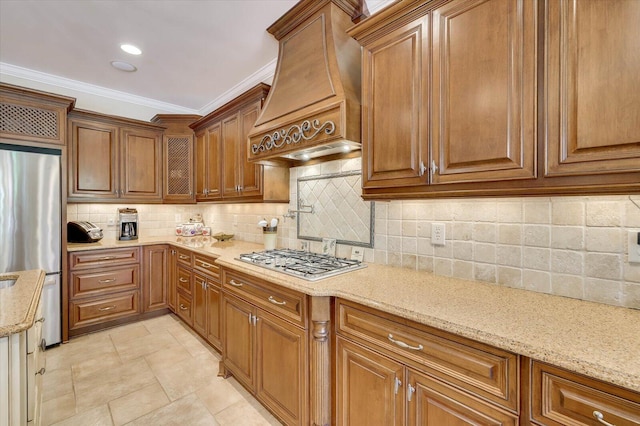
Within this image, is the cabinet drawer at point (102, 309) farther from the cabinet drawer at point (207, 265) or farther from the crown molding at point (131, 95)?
the crown molding at point (131, 95)

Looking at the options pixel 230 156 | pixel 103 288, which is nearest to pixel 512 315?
pixel 230 156

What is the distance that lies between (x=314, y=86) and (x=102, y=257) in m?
2.92

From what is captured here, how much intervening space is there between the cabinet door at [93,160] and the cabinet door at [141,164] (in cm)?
9

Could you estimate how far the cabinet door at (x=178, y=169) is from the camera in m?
3.71

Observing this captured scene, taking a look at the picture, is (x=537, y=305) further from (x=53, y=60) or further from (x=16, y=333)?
(x=53, y=60)

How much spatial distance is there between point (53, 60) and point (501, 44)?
3.80 m

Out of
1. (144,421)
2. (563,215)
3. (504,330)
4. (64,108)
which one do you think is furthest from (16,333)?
(64,108)

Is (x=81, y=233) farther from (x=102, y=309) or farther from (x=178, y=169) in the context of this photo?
(x=178, y=169)

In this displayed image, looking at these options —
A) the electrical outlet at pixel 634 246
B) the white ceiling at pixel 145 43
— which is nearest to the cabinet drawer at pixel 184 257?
the white ceiling at pixel 145 43

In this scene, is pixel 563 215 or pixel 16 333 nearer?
pixel 16 333

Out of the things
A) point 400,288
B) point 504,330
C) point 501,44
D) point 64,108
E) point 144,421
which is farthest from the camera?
point 64,108

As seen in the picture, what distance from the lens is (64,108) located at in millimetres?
2764

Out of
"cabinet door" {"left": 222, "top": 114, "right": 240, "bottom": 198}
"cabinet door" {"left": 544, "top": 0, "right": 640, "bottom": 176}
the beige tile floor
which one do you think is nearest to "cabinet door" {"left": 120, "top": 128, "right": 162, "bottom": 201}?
"cabinet door" {"left": 222, "top": 114, "right": 240, "bottom": 198}

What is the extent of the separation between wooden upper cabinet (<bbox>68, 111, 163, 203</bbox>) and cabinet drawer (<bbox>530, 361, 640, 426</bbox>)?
389cm
